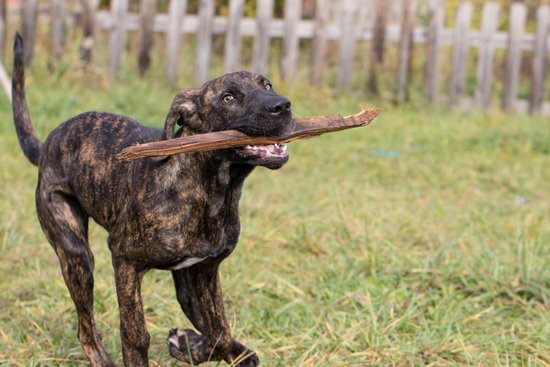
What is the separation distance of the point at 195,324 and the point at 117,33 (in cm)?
759

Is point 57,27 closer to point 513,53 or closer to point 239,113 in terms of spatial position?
point 513,53

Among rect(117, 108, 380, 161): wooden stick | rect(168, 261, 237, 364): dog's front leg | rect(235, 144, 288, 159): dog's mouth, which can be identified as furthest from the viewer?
rect(168, 261, 237, 364): dog's front leg

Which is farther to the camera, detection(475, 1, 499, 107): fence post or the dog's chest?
detection(475, 1, 499, 107): fence post

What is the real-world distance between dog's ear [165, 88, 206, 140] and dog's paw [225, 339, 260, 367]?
3.60 feet

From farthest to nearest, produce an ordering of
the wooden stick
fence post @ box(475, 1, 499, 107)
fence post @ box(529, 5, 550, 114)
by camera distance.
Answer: fence post @ box(475, 1, 499, 107) < fence post @ box(529, 5, 550, 114) < the wooden stick

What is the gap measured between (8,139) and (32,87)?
2.15m

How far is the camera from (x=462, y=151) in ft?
24.8

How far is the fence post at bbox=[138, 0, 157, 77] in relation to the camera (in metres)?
9.33

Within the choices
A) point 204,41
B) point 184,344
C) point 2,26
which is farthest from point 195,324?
point 2,26

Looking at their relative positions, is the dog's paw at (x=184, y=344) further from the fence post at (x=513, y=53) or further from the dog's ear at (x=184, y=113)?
the fence post at (x=513, y=53)

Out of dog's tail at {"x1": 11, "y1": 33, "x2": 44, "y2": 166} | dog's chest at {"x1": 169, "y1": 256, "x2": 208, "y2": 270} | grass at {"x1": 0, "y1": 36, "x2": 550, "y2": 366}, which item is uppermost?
dog's tail at {"x1": 11, "y1": 33, "x2": 44, "y2": 166}

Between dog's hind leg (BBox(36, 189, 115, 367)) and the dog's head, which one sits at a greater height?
the dog's head

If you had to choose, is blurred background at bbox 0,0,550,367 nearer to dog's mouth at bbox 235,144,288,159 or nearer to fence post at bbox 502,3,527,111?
fence post at bbox 502,3,527,111

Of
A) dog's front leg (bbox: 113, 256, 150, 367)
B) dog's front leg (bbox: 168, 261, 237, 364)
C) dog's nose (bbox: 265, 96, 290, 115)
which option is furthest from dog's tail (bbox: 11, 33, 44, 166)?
dog's nose (bbox: 265, 96, 290, 115)
